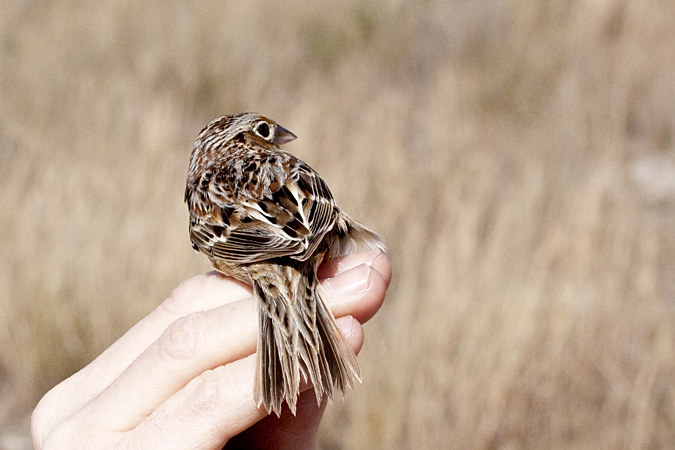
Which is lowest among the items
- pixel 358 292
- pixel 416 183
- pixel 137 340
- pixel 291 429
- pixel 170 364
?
pixel 416 183

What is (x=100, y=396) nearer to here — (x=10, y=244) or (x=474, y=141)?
(x=10, y=244)

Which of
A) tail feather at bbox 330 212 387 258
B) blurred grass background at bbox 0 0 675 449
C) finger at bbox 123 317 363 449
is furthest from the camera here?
blurred grass background at bbox 0 0 675 449

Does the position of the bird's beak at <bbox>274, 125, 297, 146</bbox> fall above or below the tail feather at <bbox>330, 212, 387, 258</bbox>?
above

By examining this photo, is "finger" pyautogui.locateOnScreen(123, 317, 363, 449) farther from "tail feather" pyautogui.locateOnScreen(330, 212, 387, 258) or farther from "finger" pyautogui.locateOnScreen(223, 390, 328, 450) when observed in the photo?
"tail feather" pyautogui.locateOnScreen(330, 212, 387, 258)

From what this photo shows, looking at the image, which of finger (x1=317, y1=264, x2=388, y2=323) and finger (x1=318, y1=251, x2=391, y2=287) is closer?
finger (x1=317, y1=264, x2=388, y2=323)

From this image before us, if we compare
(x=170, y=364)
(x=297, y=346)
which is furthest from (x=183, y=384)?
(x=297, y=346)

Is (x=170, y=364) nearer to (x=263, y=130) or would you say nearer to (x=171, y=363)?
(x=171, y=363)

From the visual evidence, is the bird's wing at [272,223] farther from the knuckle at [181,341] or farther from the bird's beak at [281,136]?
the bird's beak at [281,136]

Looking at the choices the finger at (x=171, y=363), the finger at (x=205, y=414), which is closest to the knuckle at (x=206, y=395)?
the finger at (x=205, y=414)

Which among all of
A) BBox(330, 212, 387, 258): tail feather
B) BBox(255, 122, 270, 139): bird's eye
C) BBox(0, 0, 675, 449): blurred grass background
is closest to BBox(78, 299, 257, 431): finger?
BBox(330, 212, 387, 258): tail feather
